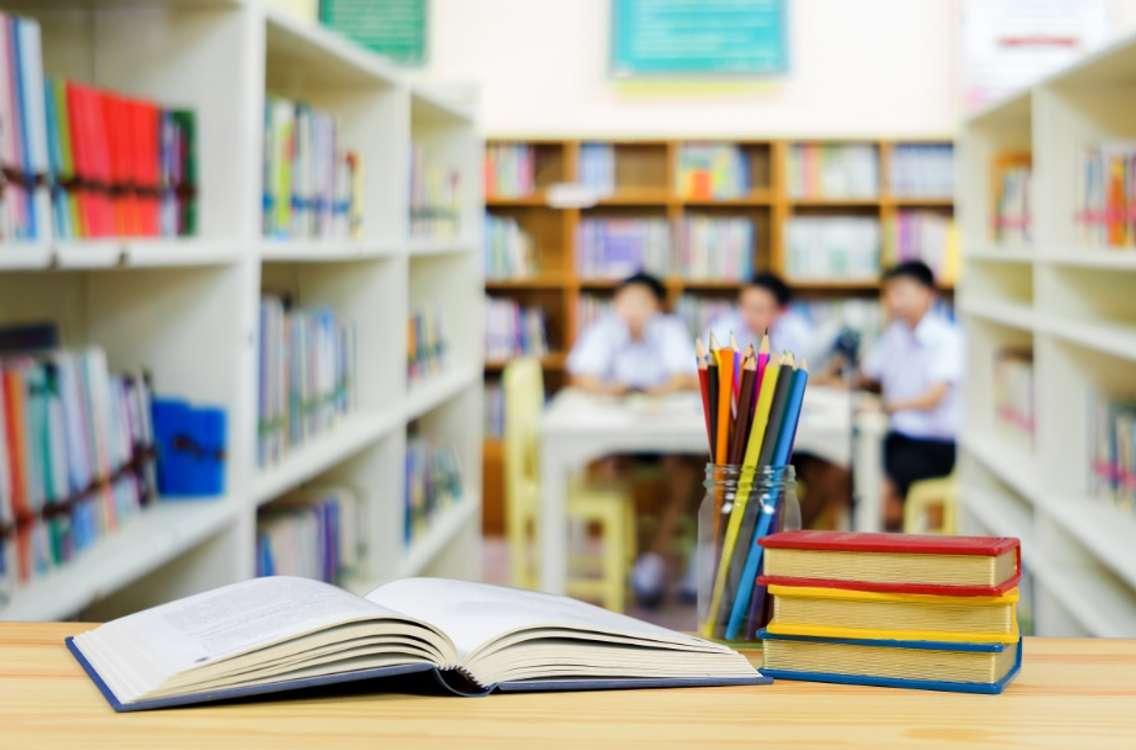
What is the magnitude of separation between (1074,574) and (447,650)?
105 inches

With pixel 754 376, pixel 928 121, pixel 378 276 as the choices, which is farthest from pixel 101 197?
pixel 928 121

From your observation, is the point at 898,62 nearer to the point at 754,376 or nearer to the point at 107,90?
the point at 107,90

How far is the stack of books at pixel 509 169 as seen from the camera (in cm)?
647

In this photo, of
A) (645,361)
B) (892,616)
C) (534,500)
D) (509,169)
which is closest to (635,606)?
(534,500)

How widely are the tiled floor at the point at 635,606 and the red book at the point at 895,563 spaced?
3.53 meters

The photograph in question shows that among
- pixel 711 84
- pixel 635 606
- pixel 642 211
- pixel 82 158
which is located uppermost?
pixel 711 84

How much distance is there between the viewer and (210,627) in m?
1.02

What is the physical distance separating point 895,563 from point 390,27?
241 inches

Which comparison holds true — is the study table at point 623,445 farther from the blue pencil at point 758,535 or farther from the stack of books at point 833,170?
the blue pencil at point 758,535

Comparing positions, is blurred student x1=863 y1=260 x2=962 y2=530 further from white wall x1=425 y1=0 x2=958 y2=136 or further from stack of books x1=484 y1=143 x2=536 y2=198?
stack of books x1=484 y1=143 x2=536 y2=198

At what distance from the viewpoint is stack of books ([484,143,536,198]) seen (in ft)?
21.2

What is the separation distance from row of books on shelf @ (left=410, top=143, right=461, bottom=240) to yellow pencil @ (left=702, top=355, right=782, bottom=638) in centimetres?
277

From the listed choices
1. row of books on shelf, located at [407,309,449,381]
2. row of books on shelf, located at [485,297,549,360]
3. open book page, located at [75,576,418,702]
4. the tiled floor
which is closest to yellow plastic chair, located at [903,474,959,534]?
the tiled floor

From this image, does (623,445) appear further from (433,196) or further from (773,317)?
(773,317)
